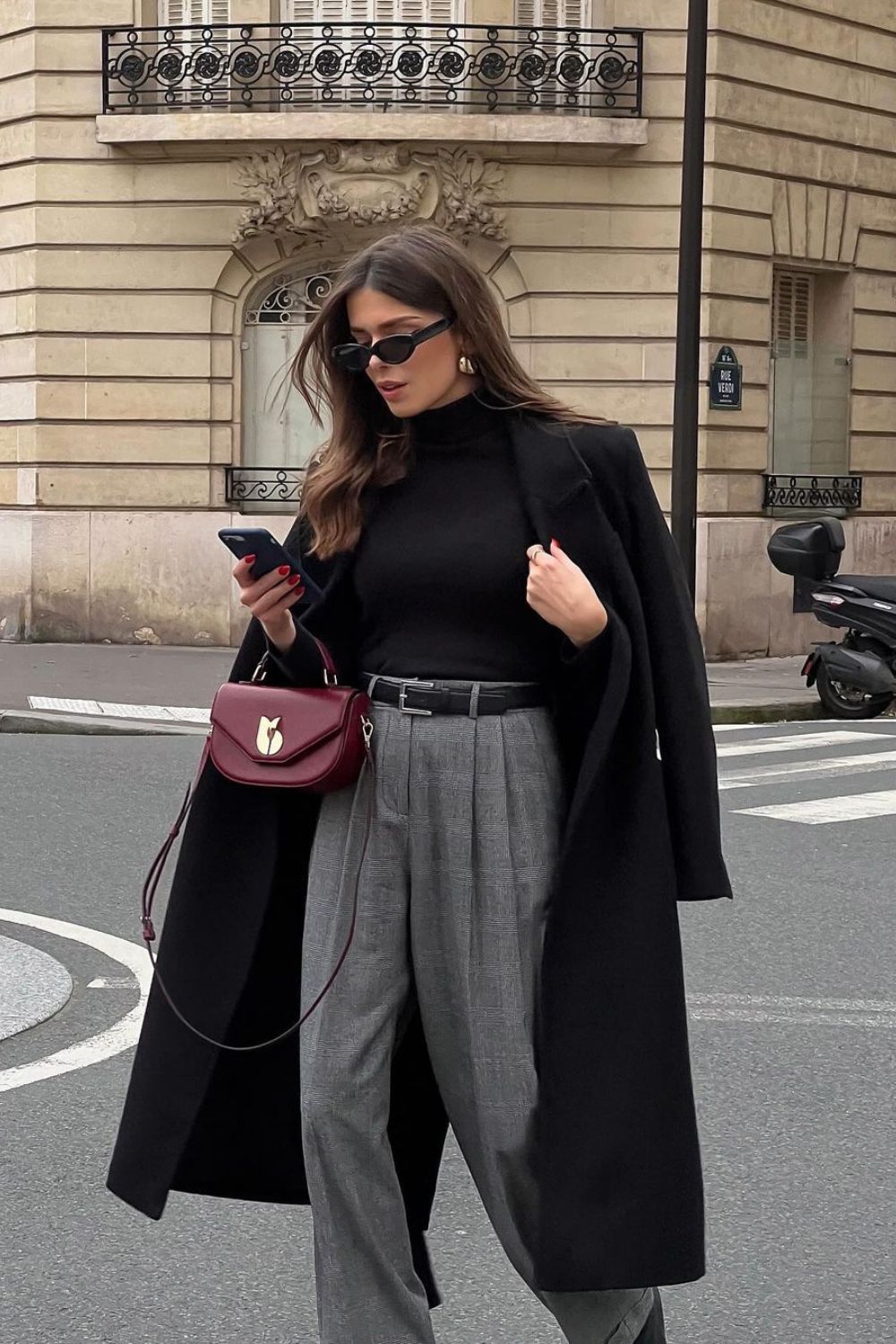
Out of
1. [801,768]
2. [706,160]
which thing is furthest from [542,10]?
[801,768]

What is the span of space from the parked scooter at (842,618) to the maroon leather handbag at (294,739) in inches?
443

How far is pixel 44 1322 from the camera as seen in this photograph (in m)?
3.74

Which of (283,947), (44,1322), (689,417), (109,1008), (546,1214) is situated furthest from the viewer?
(689,417)

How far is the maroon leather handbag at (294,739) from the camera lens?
10.0 ft

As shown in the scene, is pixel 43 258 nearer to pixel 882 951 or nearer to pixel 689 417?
pixel 689 417

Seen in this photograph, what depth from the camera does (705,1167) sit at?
4.69 metres

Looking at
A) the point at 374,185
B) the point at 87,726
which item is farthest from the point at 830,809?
the point at 374,185

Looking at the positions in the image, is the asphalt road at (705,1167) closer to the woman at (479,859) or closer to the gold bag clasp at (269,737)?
the woman at (479,859)

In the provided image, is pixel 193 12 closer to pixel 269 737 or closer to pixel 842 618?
pixel 842 618

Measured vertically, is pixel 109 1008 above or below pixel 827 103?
below

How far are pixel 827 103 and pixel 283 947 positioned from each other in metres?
18.0

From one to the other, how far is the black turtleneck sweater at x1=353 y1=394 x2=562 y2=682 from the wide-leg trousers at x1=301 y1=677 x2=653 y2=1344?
7cm

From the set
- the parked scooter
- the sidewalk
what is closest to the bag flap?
the sidewalk

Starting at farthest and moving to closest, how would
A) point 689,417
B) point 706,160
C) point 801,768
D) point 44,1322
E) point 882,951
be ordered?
point 706,160 → point 689,417 → point 801,768 → point 882,951 → point 44,1322
